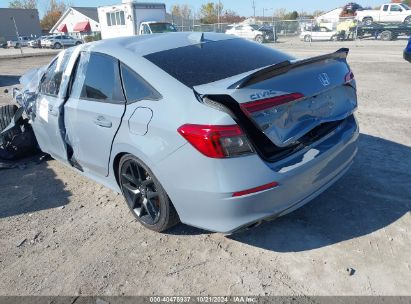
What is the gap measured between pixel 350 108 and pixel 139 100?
71.9 inches

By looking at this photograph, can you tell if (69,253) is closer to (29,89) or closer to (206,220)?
(206,220)

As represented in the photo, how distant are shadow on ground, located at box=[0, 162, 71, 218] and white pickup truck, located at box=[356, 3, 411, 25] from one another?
28.9 metres

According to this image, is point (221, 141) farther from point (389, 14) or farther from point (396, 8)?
point (389, 14)

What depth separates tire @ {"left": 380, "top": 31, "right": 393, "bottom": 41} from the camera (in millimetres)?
25167

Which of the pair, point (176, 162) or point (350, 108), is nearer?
point (176, 162)

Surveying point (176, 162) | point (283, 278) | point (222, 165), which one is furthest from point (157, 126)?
point (283, 278)

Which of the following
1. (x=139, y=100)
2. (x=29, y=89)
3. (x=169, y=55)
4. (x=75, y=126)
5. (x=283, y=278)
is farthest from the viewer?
(x=29, y=89)

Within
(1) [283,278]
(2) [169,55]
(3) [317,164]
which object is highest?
(2) [169,55]

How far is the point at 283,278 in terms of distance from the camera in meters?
2.64

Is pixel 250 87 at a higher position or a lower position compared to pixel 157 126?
higher

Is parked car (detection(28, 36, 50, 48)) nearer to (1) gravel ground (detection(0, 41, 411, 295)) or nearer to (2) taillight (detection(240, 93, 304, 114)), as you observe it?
(1) gravel ground (detection(0, 41, 411, 295))

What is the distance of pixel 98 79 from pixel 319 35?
Answer: 2866 cm

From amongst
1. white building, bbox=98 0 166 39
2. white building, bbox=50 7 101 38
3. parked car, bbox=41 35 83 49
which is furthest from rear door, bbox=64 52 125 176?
white building, bbox=50 7 101 38

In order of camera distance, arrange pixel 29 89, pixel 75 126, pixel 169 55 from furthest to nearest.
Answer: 1. pixel 29 89
2. pixel 75 126
3. pixel 169 55
